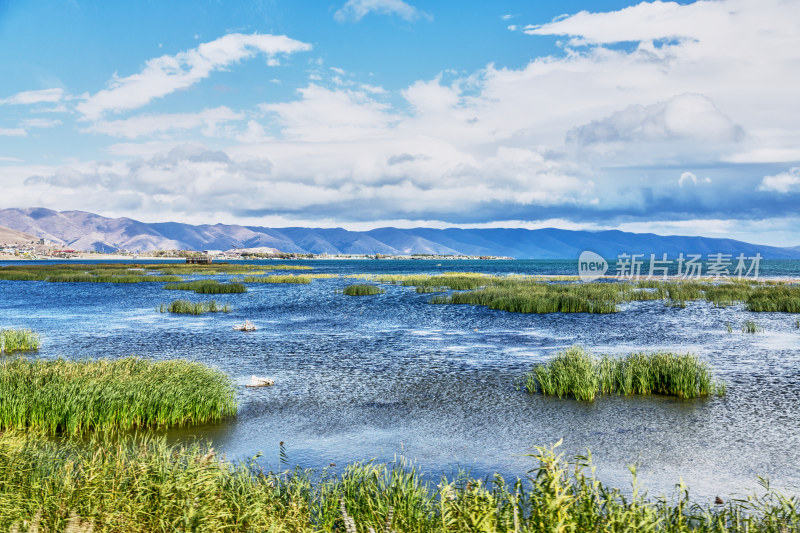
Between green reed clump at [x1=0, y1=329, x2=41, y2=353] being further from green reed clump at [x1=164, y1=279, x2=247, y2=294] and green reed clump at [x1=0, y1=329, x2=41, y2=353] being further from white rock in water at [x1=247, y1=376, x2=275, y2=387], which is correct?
green reed clump at [x1=164, y1=279, x2=247, y2=294]

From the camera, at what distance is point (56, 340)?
33.6 m

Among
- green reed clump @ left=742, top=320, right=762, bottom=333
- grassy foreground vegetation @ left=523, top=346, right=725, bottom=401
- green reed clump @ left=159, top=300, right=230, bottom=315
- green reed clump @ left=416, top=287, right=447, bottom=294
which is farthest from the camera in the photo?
green reed clump @ left=416, top=287, right=447, bottom=294

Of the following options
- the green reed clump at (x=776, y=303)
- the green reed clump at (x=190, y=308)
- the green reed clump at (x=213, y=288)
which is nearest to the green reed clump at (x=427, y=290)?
the green reed clump at (x=213, y=288)

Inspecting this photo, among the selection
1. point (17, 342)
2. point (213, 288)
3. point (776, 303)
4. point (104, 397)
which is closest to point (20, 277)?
point (213, 288)

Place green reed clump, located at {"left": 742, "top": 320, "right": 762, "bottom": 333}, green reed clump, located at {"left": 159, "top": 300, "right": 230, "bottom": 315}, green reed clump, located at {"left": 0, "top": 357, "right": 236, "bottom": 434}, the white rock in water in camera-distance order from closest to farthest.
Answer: green reed clump, located at {"left": 0, "top": 357, "right": 236, "bottom": 434}, the white rock in water, green reed clump, located at {"left": 742, "top": 320, "right": 762, "bottom": 333}, green reed clump, located at {"left": 159, "top": 300, "right": 230, "bottom": 315}

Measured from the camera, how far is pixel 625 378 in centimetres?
2170

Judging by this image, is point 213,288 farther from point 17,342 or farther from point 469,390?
point 469,390

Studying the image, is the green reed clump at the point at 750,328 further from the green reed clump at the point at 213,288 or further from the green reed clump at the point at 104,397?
the green reed clump at the point at 213,288

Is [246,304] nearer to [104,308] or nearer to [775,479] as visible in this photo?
[104,308]

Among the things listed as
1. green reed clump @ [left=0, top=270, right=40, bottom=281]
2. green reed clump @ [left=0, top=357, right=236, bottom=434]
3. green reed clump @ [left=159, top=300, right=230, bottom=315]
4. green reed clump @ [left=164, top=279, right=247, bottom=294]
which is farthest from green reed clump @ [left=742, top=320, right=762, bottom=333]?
green reed clump @ [left=0, top=270, right=40, bottom=281]

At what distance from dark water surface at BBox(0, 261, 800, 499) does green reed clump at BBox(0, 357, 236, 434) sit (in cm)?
99

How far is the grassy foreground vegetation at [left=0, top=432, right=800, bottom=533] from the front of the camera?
7855mm

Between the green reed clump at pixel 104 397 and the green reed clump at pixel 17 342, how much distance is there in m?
12.1

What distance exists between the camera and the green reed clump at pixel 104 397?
638 inches
